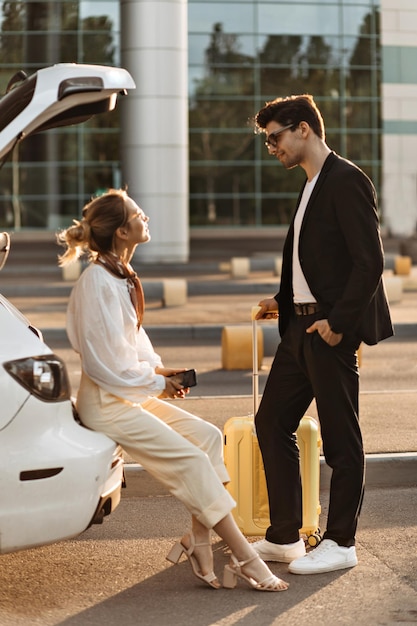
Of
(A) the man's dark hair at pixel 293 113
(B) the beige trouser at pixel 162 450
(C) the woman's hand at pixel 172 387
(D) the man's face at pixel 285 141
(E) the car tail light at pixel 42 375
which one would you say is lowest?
(B) the beige trouser at pixel 162 450

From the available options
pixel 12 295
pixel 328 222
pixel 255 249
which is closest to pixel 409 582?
pixel 328 222

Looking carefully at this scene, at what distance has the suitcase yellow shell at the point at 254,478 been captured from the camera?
5.48 meters

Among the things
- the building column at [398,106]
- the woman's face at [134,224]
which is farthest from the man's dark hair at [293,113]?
the building column at [398,106]

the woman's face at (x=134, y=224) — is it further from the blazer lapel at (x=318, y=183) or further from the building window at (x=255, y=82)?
the building window at (x=255, y=82)

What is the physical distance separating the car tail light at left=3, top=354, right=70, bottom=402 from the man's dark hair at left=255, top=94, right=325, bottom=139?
1.42 m

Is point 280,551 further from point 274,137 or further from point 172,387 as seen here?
point 274,137

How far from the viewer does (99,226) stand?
15.9 ft

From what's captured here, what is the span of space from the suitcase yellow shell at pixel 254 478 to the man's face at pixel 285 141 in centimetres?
118

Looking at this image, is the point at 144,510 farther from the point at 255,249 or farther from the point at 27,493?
the point at 255,249

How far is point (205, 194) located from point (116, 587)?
1386 inches

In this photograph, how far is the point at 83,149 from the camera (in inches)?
1571

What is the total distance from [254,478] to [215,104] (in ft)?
115

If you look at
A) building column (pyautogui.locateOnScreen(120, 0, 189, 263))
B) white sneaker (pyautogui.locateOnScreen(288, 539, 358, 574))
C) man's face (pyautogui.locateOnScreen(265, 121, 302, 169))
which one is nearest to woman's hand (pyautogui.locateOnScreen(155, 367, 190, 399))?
white sneaker (pyautogui.locateOnScreen(288, 539, 358, 574))

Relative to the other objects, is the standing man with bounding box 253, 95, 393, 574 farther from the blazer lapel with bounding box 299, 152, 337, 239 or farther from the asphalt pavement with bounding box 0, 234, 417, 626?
the asphalt pavement with bounding box 0, 234, 417, 626
